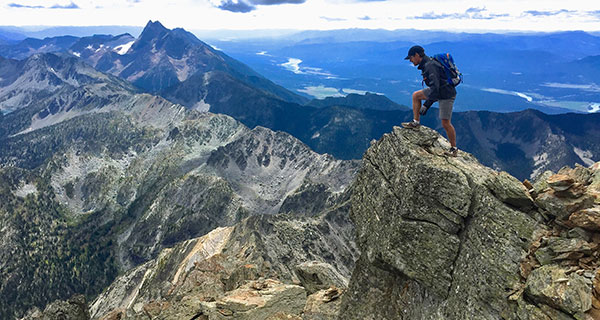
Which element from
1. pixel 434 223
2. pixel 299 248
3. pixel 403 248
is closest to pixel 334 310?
pixel 403 248

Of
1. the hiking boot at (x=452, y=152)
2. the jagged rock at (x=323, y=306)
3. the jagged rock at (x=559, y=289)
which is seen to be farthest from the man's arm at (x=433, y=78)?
the jagged rock at (x=323, y=306)

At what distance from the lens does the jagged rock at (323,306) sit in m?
Result: 29.3

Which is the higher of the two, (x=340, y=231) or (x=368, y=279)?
(x=368, y=279)

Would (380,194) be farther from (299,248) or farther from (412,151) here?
(299,248)

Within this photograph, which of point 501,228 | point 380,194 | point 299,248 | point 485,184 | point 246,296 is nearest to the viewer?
point 501,228

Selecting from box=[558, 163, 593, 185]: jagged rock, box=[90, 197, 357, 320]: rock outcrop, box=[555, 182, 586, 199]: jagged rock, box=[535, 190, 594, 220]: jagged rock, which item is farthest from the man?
box=[90, 197, 357, 320]: rock outcrop

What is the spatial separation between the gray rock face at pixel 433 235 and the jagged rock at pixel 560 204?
731 mm

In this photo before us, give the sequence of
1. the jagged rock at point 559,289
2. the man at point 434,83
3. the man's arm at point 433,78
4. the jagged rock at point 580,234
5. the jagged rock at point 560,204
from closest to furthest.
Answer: the jagged rock at point 559,289 → the jagged rock at point 580,234 → the jagged rock at point 560,204 → the man's arm at point 433,78 → the man at point 434,83

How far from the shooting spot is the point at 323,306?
30.7 meters

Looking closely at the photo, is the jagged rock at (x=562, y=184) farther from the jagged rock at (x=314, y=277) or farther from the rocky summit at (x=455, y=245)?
the jagged rock at (x=314, y=277)

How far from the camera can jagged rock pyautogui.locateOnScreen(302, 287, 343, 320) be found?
29.3m

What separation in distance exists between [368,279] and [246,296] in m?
12.9

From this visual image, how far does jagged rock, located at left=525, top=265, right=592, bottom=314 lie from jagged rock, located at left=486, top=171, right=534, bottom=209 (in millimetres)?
3492

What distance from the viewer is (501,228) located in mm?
19000
